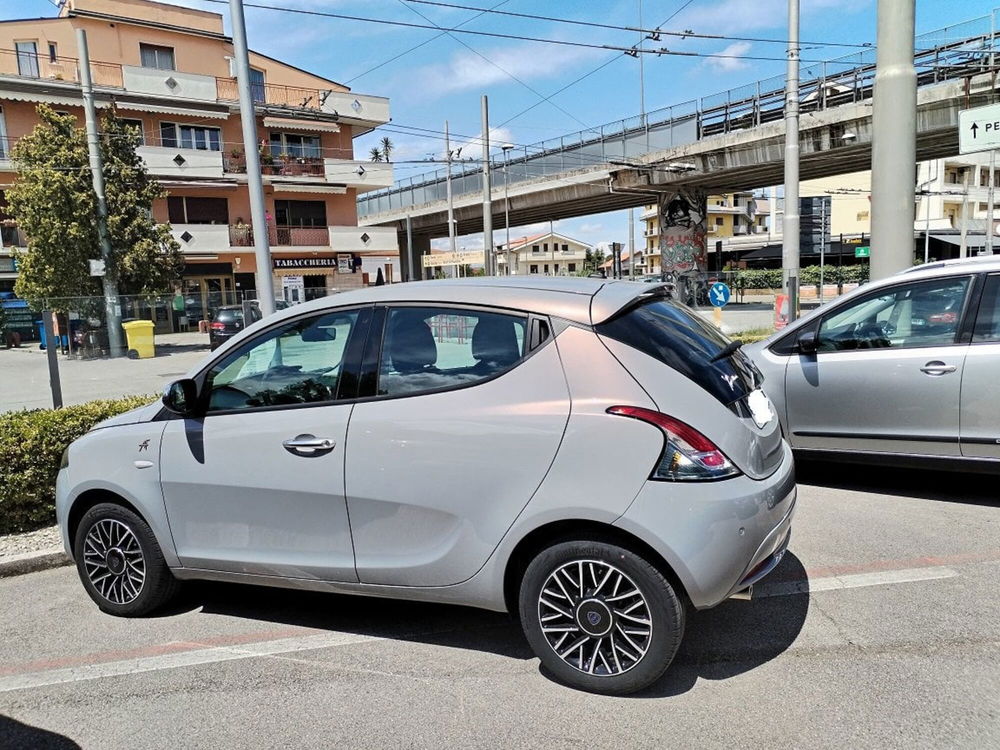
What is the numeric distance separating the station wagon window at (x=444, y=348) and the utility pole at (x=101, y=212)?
2136cm

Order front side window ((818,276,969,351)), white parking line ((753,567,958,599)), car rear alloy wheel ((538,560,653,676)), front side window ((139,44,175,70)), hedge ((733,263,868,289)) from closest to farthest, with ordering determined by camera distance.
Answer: car rear alloy wheel ((538,560,653,676)) → white parking line ((753,567,958,599)) → front side window ((818,276,969,351)) → front side window ((139,44,175,70)) → hedge ((733,263,868,289))

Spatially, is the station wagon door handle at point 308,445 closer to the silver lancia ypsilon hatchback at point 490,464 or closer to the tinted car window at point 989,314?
the silver lancia ypsilon hatchback at point 490,464

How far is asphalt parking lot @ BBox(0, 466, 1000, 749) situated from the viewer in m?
2.81

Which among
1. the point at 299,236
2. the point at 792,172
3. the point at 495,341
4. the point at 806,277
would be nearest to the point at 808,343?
the point at 495,341

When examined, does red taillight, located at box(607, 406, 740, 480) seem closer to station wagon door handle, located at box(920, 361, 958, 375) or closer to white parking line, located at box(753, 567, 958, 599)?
white parking line, located at box(753, 567, 958, 599)

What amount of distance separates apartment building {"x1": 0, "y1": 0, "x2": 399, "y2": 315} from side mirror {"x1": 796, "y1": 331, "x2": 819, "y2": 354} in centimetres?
Answer: 2301

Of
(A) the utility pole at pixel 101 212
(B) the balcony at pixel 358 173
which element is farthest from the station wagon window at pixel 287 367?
(B) the balcony at pixel 358 173

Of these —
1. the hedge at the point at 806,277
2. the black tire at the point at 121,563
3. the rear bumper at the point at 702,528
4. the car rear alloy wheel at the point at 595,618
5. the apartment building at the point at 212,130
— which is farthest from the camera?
the hedge at the point at 806,277

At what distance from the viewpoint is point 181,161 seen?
34.1 metres

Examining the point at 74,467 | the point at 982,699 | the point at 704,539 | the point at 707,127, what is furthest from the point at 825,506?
the point at 707,127

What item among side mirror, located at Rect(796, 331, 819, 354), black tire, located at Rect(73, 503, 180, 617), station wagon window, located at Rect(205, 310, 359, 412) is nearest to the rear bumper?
station wagon window, located at Rect(205, 310, 359, 412)

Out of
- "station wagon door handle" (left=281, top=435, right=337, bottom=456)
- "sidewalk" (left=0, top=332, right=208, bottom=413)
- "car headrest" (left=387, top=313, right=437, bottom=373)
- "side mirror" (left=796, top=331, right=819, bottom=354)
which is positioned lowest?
"sidewalk" (left=0, top=332, right=208, bottom=413)

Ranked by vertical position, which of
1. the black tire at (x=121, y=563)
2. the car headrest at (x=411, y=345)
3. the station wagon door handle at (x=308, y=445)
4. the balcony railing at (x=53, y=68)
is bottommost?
the black tire at (x=121, y=563)

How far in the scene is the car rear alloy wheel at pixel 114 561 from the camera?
388 cm
